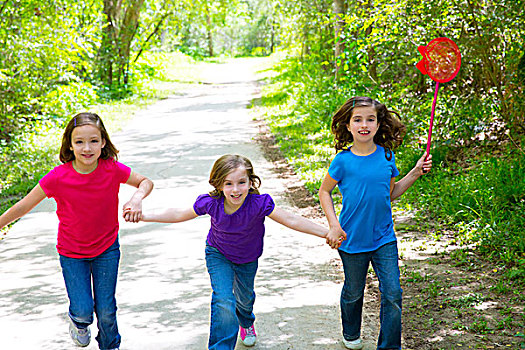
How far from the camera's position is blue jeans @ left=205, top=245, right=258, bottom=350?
11.1 ft

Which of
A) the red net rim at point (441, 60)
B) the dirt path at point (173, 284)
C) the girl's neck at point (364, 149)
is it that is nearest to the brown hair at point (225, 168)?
the girl's neck at point (364, 149)

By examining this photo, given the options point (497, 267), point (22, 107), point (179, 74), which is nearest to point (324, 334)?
point (497, 267)

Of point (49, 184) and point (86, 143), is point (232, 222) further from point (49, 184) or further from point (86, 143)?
point (49, 184)

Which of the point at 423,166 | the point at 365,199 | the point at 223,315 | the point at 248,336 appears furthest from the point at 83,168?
the point at 423,166

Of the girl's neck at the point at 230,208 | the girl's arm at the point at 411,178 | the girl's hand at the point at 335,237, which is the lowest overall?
the girl's hand at the point at 335,237

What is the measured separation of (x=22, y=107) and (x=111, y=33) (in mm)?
7313

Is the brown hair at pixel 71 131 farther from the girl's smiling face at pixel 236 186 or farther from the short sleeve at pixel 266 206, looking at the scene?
the short sleeve at pixel 266 206

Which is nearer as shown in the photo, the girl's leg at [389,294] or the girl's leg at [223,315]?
the girl's leg at [223,315]

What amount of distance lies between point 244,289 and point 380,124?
4.66 ft

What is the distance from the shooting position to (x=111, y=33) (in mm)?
19906

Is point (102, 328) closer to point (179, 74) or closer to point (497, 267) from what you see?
point (497, 267)

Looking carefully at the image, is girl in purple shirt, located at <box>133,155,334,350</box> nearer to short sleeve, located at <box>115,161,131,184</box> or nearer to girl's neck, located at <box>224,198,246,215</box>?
girl's neck, located at <box>224,198,246,215</box>

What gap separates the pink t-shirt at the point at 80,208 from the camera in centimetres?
362

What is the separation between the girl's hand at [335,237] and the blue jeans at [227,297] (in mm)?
522
